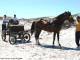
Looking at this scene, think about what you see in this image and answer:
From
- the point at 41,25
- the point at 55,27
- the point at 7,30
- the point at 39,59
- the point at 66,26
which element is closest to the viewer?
the point at 39,59

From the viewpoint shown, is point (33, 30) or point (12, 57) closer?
point (12, 57)

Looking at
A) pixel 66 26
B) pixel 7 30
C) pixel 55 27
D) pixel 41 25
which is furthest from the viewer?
pixel 66 26

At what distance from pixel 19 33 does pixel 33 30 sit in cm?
120

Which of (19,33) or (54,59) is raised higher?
(19,33)

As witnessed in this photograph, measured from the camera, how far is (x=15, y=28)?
14445 millimetres

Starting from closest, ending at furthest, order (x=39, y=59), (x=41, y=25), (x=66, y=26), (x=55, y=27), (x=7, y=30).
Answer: (x=39, y=59)
(x=55, y=27)
(x=41, y=25)
(x=7, y=30)
(x=66, y=26)

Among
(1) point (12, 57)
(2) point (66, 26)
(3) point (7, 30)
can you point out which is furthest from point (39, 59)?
(2) point (66, 26)

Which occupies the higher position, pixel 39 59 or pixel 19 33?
pixel 19 33

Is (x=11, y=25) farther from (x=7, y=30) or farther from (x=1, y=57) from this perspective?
(x=1, y=57)

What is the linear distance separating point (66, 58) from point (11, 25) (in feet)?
20.9

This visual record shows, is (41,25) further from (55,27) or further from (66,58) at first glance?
(66,58)

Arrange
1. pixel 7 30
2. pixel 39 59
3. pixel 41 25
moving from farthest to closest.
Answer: pixel 7 30 → pixel 41 25 → pixel 39 59

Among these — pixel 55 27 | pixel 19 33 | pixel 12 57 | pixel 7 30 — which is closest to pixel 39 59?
pixel 12 57

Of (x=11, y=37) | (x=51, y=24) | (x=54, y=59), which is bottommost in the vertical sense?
(x=54, y=59)
